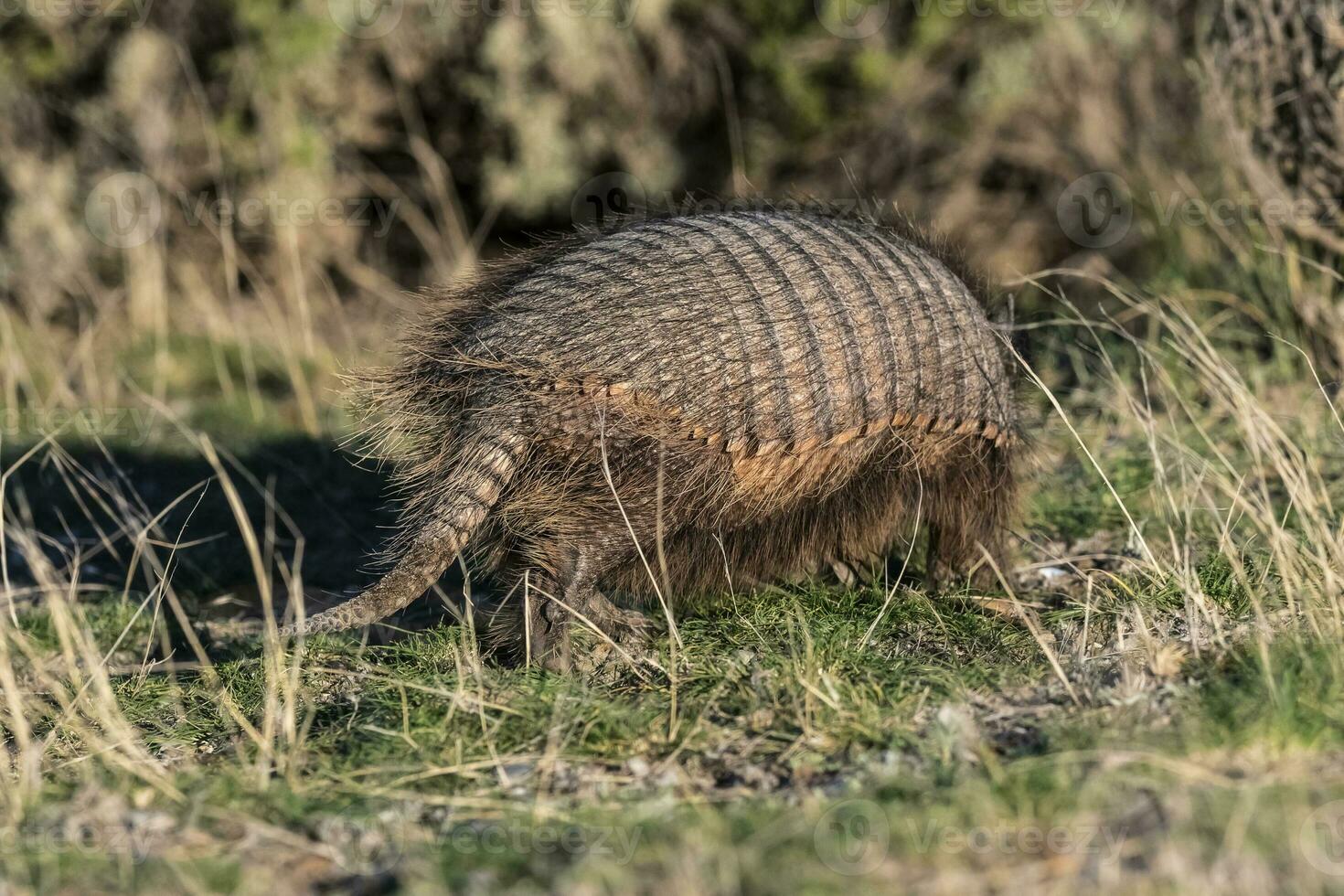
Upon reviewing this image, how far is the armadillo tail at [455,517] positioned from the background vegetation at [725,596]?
0.78ft

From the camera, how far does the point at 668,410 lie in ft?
11.1

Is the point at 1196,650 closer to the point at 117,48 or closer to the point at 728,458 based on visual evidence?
the point at 728,458

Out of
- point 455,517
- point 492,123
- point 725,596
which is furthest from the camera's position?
point 492,123

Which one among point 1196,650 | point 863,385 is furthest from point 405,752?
point 1196,650

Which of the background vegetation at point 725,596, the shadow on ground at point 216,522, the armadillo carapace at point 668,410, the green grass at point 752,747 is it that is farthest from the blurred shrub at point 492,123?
the green grass at point 752,747

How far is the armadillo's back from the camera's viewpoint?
340cm

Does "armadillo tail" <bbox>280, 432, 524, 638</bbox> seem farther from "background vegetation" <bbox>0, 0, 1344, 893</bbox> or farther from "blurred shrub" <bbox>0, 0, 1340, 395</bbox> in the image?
"blurred shrub" <bbox>0, 0, 1340, 395</bbox>

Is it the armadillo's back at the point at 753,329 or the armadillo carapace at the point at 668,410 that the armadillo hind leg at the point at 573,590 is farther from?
the armadillo's back at the point at 753,329

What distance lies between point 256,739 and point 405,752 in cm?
32

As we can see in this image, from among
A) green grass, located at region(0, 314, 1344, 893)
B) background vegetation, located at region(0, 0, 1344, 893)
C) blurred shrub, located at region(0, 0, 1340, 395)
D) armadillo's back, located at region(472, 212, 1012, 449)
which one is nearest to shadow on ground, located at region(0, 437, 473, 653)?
background vegetation, located at region(0, 0, 1344, 893)

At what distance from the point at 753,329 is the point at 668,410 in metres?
0.32

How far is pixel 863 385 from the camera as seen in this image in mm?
3637

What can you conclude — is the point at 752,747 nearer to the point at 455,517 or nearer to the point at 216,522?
the point at 455,517

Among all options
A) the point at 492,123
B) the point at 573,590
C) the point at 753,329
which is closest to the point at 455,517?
the point at 573,590
